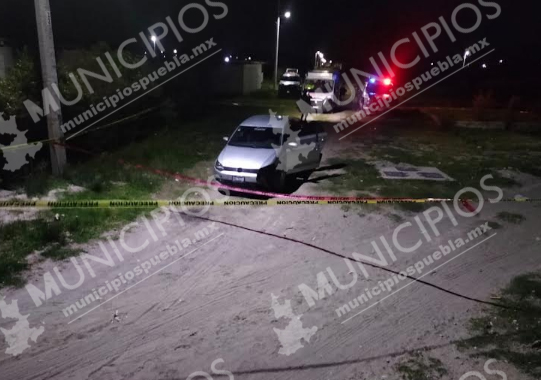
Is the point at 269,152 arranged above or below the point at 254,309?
above

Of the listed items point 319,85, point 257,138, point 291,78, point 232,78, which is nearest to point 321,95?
point 319,85

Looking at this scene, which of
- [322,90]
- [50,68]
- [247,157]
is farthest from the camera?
[322,90]

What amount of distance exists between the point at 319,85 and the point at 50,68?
59.1 ft

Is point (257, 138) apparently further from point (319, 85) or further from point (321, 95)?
point (319, 85)

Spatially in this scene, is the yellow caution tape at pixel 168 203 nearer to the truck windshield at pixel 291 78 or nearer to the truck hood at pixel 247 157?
the truck hood at pixel 247 157

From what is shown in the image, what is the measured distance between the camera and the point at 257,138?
10.2 meters

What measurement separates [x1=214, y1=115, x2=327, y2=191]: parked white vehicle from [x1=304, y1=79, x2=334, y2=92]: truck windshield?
13929 mm

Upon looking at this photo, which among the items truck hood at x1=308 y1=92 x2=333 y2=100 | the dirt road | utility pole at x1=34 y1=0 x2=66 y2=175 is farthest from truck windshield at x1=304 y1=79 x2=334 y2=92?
the dirt road

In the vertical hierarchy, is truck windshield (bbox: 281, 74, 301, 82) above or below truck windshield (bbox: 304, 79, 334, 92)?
above

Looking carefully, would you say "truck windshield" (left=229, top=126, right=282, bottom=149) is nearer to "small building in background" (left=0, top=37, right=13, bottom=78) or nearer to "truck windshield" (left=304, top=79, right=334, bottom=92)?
"small building in background" (left=0, top=37, right=13, bottom=78)

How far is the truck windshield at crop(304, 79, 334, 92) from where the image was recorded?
2458 cm

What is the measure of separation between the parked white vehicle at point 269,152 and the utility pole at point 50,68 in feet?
11.6

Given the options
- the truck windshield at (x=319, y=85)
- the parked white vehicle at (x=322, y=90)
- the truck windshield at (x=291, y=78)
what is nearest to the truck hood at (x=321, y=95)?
the parked white vehicle at (x=322, y=90)

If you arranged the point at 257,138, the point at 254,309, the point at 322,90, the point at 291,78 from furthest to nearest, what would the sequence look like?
the point at 291,78 < the point at 322,90 < the point at 257,138 < the point at 254,309
